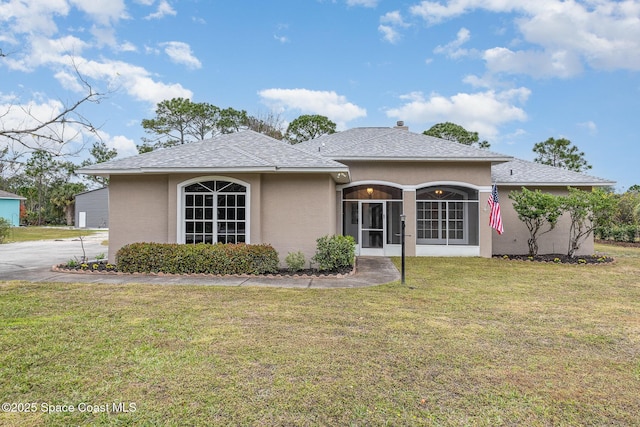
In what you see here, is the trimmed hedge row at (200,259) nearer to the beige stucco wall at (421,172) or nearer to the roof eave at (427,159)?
the roof eave at (427,159)

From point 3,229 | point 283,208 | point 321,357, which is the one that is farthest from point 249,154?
point 3,229

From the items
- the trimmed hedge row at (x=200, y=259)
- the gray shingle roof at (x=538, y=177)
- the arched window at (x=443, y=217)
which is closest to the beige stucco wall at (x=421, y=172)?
the arched window at (x=443, y=217)

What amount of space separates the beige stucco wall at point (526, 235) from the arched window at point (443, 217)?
1.67 meters

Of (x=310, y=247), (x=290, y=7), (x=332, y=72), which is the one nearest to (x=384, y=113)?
(x=332, y=72)

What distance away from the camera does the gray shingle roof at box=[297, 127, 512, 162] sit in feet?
45.1

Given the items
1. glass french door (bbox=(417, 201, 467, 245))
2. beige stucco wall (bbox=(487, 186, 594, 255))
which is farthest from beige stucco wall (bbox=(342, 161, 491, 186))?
beige stucco wall (bbox=(487, 186, 594, 255))

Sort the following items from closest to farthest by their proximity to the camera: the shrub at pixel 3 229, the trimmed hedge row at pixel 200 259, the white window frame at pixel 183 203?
the trimmed hedge row at pixel 200 259 → the white window frame at pixel 183 203 → the shrub at pixel 3 229

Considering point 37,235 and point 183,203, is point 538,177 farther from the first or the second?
point 37,235

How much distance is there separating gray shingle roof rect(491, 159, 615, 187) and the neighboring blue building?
143ft

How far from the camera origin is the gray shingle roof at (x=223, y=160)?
1025 cm

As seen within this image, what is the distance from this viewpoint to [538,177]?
15.1 meters

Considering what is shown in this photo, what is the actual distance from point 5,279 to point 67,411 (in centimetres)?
805

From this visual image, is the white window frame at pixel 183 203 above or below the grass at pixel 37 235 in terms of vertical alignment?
above

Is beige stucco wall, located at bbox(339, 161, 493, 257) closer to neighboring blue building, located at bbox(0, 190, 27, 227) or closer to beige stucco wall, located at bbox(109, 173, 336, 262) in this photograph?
beige stucco wall, located at bbox(109, 173, 336, 262)
